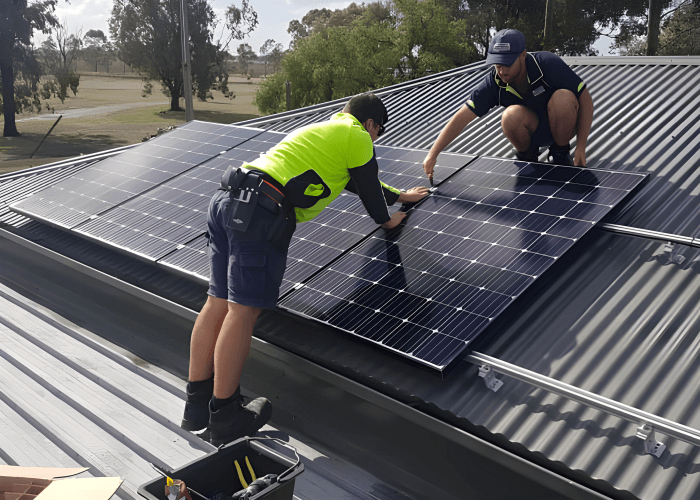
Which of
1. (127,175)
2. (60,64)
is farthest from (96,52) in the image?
(127,175)

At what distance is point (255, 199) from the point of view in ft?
14.2

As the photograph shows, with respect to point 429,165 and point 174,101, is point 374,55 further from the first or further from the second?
point 429,165

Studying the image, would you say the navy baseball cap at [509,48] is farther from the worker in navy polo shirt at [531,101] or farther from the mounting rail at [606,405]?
the mounting rail at [606,405]

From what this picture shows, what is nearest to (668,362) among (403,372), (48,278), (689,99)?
(403,372)

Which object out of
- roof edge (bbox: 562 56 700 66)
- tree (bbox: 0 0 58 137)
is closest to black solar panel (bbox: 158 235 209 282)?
roof edge (bbox: 562 56 700 66)

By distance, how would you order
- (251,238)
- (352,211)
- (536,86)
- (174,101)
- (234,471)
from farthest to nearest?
(174,101) → (536,86) → (352,211) → (251,238) → (234,471)

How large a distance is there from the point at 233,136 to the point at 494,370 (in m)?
6.03

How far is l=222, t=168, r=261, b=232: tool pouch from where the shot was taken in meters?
4.30

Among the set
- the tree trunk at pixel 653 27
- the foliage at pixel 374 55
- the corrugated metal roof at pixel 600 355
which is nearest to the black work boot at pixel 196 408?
the corrugated metal roof at pixel 600 355

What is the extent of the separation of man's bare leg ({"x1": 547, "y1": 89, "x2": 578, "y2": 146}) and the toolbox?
4627mm

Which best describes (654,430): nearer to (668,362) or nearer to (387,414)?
(668,362)

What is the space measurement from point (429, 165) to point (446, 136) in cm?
40

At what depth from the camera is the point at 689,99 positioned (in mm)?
8273

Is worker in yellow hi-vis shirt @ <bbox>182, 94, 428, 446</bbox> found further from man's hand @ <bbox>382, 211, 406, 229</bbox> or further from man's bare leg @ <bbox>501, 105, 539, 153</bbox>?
man's bare leg @ <bbox>501, 105, 539, 153</bbox>
